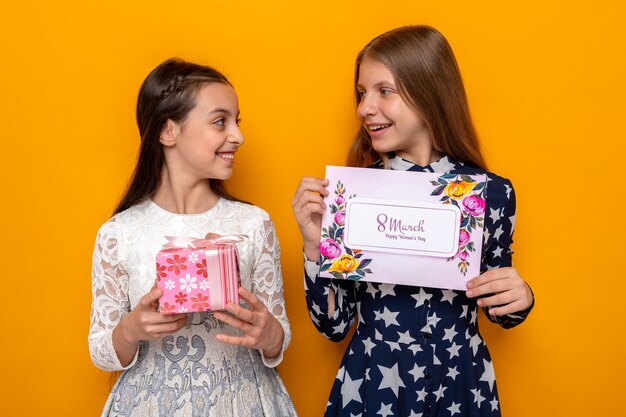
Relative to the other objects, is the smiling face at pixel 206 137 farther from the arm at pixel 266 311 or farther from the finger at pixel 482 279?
the finger at pixel 482 279

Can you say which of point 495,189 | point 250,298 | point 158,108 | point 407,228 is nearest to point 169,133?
point 158,108

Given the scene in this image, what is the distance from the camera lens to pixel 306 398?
1734 mm

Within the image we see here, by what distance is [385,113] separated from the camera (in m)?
1.37

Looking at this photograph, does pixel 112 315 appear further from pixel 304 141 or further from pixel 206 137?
pixel 304 141

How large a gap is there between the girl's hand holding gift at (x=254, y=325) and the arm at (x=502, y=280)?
39cm

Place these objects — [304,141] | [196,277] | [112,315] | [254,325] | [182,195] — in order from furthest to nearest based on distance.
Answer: [304,141]
[182,195]
[112,315]
[254,325]
[196,277]

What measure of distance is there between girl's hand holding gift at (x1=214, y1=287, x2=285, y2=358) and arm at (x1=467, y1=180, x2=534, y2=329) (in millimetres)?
394

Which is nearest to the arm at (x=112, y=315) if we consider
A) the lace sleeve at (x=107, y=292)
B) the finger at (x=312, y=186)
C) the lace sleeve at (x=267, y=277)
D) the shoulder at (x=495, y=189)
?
the lace sleeve at (x=107, y=292)

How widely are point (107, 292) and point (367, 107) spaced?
0.67 metres

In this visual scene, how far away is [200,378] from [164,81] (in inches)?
25.1

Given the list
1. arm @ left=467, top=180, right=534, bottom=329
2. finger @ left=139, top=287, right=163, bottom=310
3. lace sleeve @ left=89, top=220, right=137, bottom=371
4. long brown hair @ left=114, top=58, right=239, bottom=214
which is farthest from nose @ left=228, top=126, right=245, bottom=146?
arm @ left=467, top=180, right=534, bottom=329

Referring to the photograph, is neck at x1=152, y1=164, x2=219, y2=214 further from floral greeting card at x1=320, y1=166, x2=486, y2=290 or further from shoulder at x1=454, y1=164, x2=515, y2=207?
shoulder at x1=454, y1=164, x2=515, y2=207
